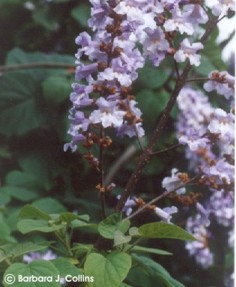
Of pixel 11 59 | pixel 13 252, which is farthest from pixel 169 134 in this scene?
pixel 13 252

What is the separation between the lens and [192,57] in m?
1.27

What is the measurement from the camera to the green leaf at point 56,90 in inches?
82.5

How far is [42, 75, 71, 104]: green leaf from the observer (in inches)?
82.5

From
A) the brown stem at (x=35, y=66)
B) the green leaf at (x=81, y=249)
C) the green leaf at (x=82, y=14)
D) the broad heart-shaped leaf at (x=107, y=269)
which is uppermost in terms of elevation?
the green leaf at (x=82, y=14)

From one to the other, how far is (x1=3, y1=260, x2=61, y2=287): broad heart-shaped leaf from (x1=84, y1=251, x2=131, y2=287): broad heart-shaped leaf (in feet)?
0.17

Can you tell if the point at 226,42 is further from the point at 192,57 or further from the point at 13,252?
the point at 13,252

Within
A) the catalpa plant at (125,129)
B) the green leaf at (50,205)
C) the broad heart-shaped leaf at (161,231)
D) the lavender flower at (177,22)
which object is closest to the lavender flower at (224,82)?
the catalpa plant at (125,129)

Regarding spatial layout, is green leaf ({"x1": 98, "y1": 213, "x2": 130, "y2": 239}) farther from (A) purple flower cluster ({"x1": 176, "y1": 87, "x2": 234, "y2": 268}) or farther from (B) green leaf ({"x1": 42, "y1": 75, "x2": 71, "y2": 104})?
(B) green leaf ({"x1": 42, "y1": 75, "x2": 71, "y2": 104})

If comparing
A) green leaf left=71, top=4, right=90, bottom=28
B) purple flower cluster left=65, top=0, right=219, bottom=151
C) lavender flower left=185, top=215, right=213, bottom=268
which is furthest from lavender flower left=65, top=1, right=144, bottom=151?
green leaf left=71, top=4, right=90, bottom=28

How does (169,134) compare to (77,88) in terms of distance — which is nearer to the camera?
(77,88)

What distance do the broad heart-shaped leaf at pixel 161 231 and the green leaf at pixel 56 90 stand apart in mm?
976

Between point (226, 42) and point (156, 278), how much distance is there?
48.0 inches

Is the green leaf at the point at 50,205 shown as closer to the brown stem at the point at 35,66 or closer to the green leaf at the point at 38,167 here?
the green leaf at the point at 38,167

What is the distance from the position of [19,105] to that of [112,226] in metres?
1.08
